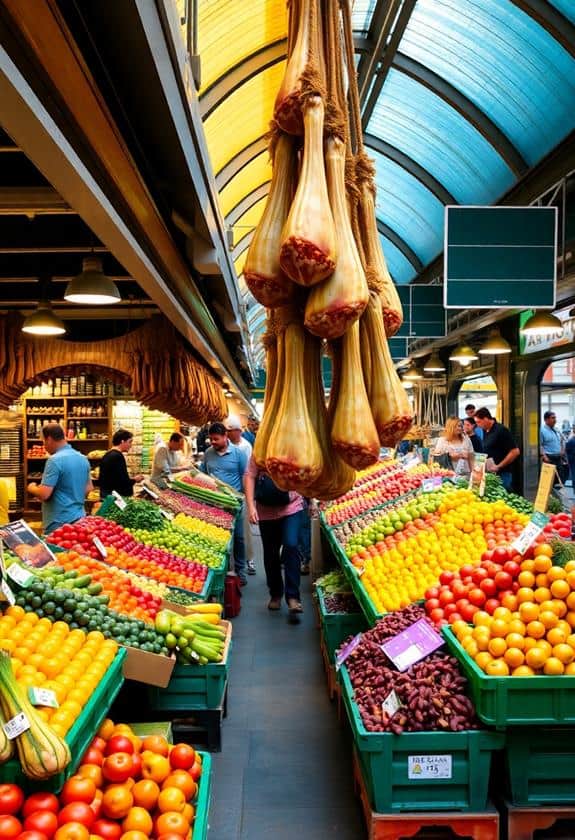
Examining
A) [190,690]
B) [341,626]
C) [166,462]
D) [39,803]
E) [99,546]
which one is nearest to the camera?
[39,803]

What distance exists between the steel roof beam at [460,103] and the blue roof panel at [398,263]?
21.4 ft

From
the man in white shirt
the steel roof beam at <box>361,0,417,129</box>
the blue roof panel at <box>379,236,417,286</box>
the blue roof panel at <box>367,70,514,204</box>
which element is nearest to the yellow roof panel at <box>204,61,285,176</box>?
the steel roof beam at <box>361,0,417,129</box>

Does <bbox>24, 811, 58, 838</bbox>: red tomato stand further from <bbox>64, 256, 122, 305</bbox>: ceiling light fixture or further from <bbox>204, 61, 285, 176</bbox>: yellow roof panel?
<bbox>204, 61, 285, 176</bbox>: yellow roof panel

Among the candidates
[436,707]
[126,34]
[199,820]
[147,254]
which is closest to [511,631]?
[436,707]

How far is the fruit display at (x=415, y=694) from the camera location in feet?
9.61

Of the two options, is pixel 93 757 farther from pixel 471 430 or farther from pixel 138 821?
pixel 471 430

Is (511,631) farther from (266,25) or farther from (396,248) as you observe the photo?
(396,248)

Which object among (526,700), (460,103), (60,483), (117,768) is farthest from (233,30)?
(117,768)

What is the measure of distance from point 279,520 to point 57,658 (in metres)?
4.50

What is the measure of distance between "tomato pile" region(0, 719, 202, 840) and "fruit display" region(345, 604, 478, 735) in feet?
2.61

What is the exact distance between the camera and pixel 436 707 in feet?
9.68

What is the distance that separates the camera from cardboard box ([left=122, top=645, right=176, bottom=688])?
3246 mm

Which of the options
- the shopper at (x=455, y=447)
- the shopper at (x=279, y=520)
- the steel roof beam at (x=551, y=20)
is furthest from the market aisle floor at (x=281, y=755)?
the steel roof beam at (x=551, y=20)

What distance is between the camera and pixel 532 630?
3008 mm
